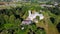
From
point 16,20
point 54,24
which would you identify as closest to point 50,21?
point 54,24

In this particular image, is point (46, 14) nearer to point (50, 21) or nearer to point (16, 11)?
point (50, 21)

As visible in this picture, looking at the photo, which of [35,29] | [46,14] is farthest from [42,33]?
[46,14]

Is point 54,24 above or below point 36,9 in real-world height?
below

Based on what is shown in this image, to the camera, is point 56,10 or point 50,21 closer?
point 50,21

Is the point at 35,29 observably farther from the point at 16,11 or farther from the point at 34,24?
the point at 16,11

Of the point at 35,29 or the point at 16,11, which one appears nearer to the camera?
the point at 35,29

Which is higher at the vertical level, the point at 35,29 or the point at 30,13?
the point at 30,13

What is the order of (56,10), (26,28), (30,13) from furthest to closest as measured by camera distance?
(56,10), (30,13), (26,28)

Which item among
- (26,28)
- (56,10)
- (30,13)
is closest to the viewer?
(26,28)
